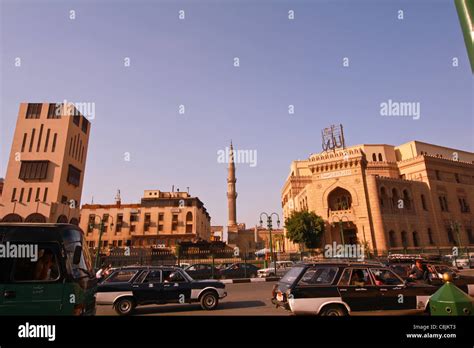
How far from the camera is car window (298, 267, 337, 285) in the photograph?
6.74 m

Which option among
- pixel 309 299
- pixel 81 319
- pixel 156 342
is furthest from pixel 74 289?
pixel 309 299

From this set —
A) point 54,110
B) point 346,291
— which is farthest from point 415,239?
point 54,110

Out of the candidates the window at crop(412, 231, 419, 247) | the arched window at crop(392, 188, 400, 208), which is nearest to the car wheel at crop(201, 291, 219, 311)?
the arched window at crop(392, 188, 400, 208)

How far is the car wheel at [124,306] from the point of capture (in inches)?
343

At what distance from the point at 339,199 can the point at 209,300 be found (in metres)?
42.3

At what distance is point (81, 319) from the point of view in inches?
118

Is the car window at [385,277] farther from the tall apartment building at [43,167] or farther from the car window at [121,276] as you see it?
the tall apartment building at [43,167]

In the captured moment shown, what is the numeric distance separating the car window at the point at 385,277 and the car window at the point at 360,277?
210 mm

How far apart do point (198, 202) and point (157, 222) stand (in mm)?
10265

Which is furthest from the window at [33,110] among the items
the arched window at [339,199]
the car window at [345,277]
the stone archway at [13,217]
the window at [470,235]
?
the window at [470,235]

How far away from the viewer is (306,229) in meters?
42.2

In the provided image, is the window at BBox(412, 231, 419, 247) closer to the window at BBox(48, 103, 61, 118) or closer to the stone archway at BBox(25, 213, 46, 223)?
the stone archway at BBox(25, 213, 46, 223)

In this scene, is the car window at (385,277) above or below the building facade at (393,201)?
below

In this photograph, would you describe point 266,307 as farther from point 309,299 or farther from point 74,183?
point 74,183
